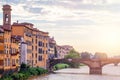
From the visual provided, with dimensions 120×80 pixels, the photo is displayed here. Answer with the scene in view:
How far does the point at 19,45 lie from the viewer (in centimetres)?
6981

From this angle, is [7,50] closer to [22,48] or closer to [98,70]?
[22,48]

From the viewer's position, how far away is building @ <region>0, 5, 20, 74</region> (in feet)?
186

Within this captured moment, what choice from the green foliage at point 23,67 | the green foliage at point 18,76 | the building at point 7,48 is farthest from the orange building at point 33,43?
the green foliage at point 18,76

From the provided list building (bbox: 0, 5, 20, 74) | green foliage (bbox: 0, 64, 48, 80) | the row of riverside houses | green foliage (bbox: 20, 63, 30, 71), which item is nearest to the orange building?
the row of riverside houses

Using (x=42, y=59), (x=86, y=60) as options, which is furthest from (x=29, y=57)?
(x=86, y=60)

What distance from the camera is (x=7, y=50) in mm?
59188

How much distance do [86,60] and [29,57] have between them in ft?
60.4

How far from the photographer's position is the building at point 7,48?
2232 inches

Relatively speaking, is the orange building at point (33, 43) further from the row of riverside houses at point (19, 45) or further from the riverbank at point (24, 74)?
the riverbank at point (24, 74)

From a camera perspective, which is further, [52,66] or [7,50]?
[52,66]

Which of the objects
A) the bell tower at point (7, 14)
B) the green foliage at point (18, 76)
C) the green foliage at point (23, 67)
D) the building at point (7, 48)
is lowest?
the green foliage at point (18, 76)

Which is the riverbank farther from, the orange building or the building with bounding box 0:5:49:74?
the orange building

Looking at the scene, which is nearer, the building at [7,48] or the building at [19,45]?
the building at [7,48]

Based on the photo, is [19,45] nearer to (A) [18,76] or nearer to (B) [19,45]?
(B) [19,45]
